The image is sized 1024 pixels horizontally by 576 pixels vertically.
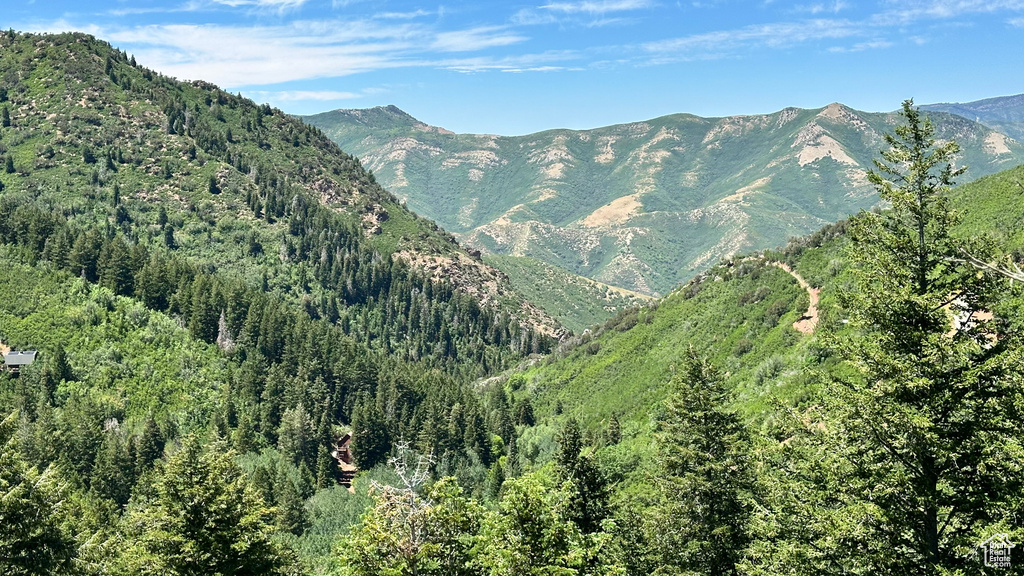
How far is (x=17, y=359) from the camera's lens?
80.3 metres

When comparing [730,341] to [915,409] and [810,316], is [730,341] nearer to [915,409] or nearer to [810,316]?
[810,316]

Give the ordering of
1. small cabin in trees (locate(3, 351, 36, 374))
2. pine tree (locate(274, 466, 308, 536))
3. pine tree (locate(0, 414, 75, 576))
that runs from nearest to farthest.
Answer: pine tree (locate(0, 414, 75, 576)) < pine tree (locate(274, 466, 308, 536)) < small cabin in trees (locate(3, 351, 36, 374))

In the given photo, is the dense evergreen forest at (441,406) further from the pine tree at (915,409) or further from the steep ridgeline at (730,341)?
the steep ridgeline at (730,341)

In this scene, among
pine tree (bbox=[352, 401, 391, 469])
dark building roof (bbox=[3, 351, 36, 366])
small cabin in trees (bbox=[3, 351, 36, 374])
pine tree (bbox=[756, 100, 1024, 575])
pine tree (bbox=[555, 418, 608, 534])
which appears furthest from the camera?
pine tree (bbox=[352, 401, 391, 469])

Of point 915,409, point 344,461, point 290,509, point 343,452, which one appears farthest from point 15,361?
point 915,409

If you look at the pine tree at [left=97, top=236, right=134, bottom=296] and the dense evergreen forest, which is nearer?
the dense evergreen forest

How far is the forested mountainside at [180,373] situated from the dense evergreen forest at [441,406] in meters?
0.34

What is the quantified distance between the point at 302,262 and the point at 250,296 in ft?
219

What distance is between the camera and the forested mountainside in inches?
935

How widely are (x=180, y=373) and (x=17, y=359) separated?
63.8 feet

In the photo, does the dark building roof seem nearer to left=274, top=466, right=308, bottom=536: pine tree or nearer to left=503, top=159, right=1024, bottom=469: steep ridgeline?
left=274, top=466, right=308, bottom=536: pine tree

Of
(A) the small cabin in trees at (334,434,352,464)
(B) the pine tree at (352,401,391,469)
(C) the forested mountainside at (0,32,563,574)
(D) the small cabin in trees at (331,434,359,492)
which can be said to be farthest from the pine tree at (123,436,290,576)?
(A) the small cabin in trees at (334,434,352,464)

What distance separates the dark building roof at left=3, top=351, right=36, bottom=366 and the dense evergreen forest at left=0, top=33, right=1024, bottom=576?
9.04 ft

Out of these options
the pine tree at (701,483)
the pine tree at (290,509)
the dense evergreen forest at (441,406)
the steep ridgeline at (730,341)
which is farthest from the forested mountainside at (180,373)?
the pine tree at (701,483)
